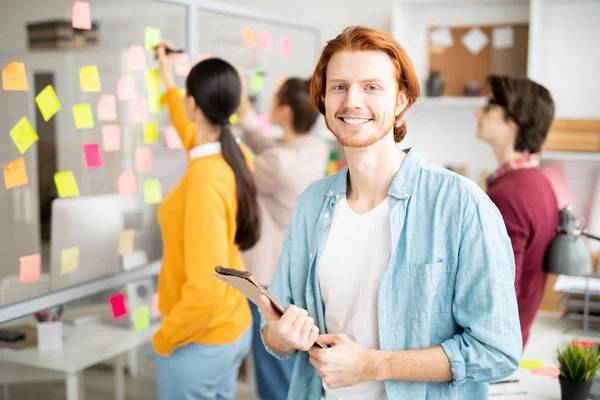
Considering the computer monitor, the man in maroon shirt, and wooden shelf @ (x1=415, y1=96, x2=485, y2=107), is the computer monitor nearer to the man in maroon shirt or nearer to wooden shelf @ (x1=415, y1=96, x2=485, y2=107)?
the man in maroon shirt

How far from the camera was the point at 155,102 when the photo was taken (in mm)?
2344

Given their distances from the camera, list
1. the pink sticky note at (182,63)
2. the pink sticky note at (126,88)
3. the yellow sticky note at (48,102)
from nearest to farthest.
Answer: the yellow sticky note at (48,102)
the pink sticky note at (126,88)
the pink sticky note at (182,63)

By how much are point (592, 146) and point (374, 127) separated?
2.35 meters

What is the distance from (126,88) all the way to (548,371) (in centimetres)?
173

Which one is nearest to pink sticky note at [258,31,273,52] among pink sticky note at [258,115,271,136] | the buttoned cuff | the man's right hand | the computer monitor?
pink sticky note at [258,115,271,136]

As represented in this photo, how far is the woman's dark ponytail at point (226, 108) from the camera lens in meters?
1.99

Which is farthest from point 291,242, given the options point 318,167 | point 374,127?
point 318,167

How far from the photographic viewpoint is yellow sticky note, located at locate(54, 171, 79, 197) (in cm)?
197

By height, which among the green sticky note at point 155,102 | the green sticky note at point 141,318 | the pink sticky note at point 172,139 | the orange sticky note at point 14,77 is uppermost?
the orange sticky note at point 14,77

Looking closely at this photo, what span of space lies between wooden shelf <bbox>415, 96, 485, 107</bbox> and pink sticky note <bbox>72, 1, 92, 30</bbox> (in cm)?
219

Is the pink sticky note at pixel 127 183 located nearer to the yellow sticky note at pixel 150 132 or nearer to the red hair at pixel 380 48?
the yellow sticky note at pixel 150 132

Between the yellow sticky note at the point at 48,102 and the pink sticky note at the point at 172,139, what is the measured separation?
564 millimetres

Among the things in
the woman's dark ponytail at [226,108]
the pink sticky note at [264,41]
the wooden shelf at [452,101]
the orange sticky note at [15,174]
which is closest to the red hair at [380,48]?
the woman's dark ponytail at [226,108]

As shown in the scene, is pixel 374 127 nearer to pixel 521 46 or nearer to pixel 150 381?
pixel 150 381
